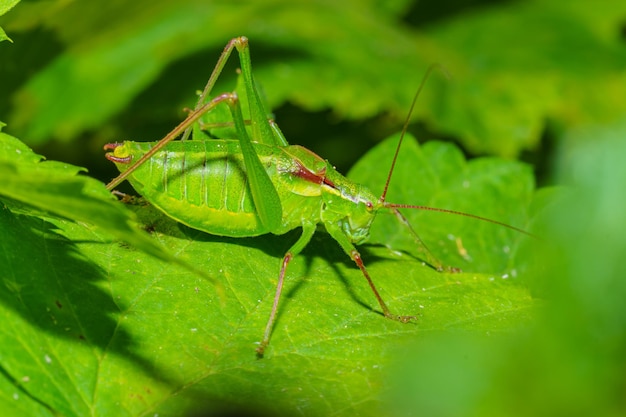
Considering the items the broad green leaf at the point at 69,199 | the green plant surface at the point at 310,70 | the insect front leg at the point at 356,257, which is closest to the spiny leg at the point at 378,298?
the insect front leg at the point at 356,257

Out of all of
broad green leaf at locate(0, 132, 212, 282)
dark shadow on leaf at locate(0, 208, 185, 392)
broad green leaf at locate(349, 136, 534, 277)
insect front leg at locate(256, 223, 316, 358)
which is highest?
broad green leaf at locate(0, 132, 212, 282)

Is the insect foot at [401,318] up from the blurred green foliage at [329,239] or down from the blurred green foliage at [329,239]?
down

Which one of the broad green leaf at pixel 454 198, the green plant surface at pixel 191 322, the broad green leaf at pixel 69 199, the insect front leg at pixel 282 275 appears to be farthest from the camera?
the broad green leaf at pixel 454 198

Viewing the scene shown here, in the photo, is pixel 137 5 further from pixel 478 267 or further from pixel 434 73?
pixel 478 267

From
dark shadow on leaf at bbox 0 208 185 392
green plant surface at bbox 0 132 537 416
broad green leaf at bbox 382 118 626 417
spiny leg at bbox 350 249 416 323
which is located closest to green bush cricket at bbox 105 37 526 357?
spiny leg at bbox 350 249 416 323

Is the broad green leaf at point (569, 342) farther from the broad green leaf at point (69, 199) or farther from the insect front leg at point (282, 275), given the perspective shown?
the insect front leg at point (282, 275)

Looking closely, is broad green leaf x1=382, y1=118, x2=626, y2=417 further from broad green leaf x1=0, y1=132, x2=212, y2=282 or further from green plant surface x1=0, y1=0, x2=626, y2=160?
green plant surface x1=0, y1=0, x2=626, y2=160

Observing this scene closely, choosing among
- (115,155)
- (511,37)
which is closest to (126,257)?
(115,155)

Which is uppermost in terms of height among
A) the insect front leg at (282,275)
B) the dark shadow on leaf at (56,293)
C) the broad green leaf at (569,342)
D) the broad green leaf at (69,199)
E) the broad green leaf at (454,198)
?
the broad green leaf at (569,342)
